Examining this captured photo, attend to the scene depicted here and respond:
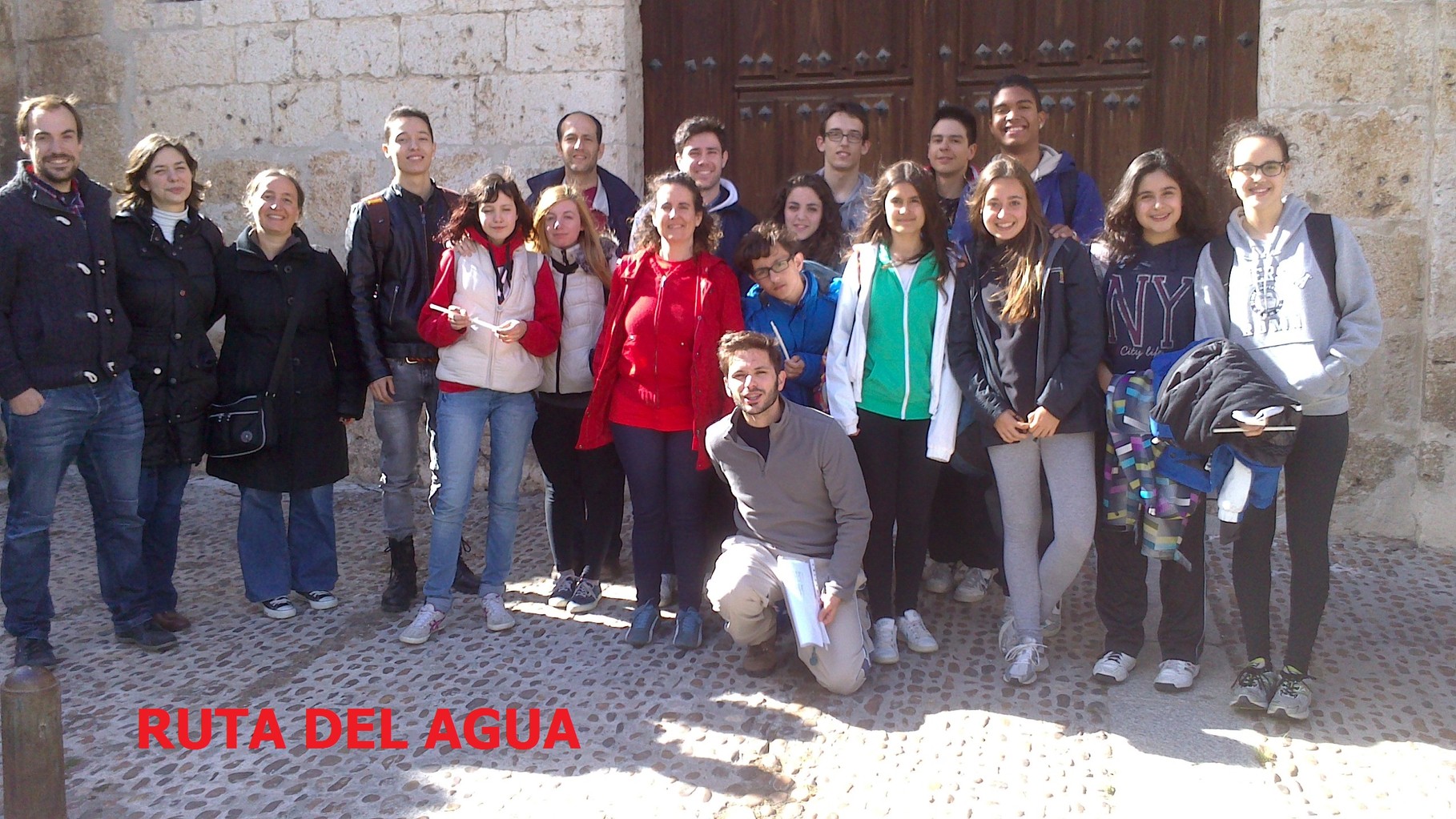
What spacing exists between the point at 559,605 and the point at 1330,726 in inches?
98.3

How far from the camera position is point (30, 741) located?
7.93 ft

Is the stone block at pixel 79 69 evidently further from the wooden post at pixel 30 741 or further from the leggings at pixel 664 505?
the wooden post at pixel 30 741

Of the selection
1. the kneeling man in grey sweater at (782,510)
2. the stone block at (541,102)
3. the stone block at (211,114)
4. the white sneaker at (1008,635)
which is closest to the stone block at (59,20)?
the stone block at (211,114)

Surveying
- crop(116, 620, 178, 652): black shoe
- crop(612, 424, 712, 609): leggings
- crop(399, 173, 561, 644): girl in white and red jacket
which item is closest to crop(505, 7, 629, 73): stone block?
crop(399, 173, 561, 644): girl in white and red jacket

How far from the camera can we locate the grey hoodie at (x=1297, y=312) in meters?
2.98

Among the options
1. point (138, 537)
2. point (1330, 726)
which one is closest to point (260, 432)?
point (138, 537)

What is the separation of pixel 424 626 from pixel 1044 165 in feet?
8.81

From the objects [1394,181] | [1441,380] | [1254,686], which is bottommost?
[1254,686]

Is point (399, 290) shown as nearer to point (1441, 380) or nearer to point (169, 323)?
point (169, 323)

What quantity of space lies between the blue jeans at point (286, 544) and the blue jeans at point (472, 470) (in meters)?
0.56

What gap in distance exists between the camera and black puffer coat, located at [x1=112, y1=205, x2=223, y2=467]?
3732 mm

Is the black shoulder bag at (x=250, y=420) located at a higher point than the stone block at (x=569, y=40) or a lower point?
lower

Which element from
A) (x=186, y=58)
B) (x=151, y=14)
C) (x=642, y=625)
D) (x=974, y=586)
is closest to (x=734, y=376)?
(x=642, y=625)

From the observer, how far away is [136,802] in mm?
2816
